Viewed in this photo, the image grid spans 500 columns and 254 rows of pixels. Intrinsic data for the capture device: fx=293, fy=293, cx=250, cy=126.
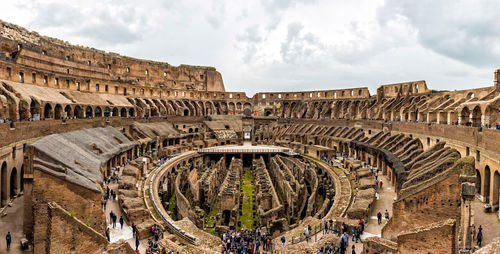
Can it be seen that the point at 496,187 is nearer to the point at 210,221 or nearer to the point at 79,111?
the point at 210,221

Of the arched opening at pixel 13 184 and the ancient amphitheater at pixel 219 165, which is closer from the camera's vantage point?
the ancient amphitheater at pixel 219 165

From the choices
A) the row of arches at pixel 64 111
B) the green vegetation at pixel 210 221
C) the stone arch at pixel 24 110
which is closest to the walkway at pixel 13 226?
the stone arch at pixel 24 110

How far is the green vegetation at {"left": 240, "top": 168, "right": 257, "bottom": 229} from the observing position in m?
21.8

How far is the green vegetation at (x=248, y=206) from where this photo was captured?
856 inches

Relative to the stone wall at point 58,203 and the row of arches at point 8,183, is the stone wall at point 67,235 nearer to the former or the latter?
the stone wall at point 58,203

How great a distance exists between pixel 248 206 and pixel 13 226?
15.8 meters

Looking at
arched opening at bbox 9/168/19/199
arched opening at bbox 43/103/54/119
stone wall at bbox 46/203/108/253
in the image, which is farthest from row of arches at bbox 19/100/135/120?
stone wall at bbox 46/203/108/253

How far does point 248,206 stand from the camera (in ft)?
82.7

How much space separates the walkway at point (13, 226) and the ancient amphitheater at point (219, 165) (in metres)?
0.08

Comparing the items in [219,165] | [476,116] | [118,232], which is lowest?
[118,232]

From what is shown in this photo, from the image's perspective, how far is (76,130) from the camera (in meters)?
27.0

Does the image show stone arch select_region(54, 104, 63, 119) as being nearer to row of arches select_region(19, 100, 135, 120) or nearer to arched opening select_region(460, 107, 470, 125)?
row of arches select_region(19, 100, 135, 120)

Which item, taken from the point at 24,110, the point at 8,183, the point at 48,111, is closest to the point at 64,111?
the point at 48,111

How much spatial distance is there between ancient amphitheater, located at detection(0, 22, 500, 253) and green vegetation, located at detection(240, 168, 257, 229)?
122 millimetres
